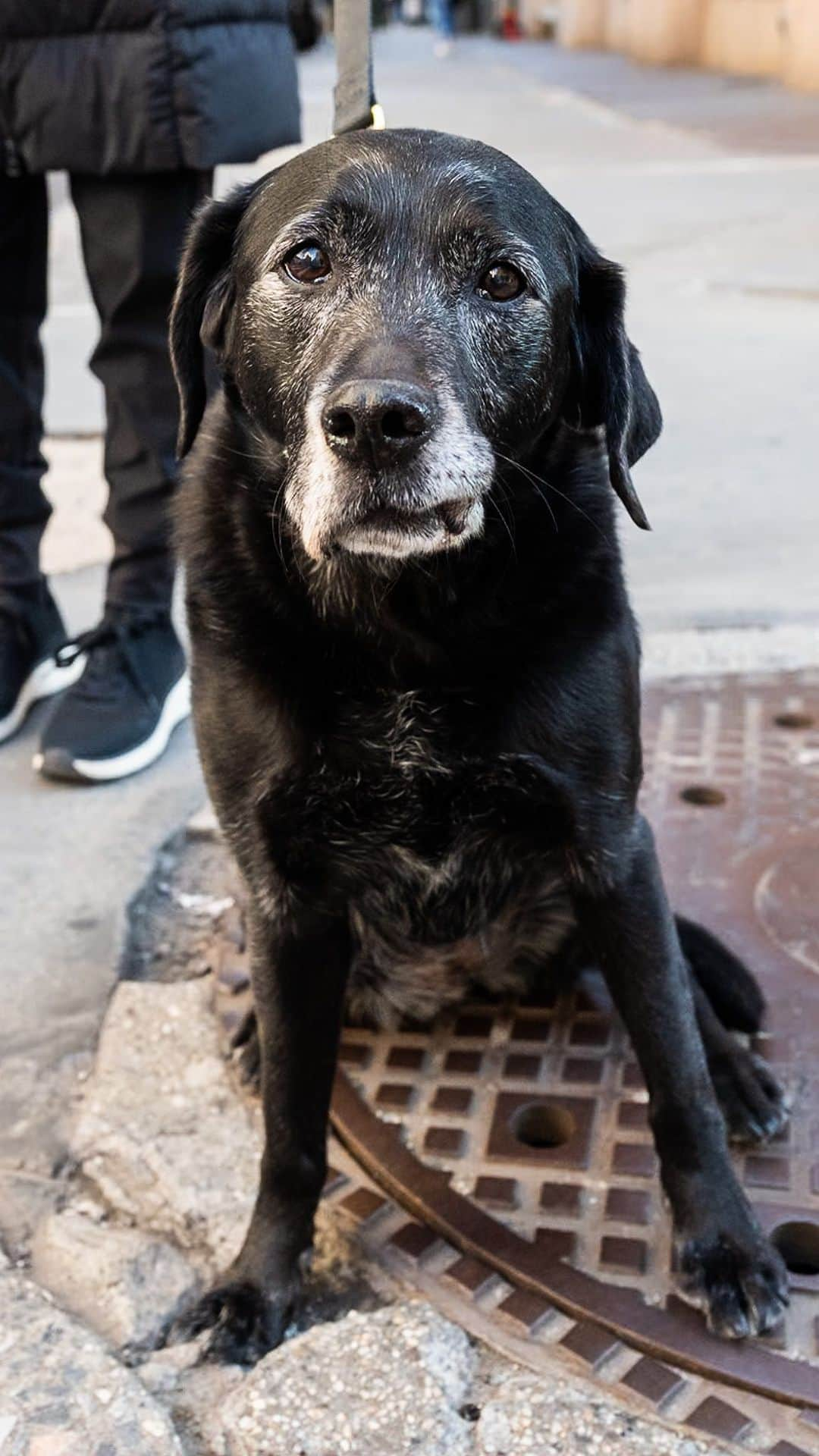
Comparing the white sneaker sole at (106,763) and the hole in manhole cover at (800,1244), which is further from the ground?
the hole in manhole cover at (800,1244)

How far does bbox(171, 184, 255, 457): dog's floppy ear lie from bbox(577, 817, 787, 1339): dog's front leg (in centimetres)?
70

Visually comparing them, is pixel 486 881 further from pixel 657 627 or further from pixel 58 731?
pixel 657 627

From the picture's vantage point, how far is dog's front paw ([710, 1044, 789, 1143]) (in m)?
1.76

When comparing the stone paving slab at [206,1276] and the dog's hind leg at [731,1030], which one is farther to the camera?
the dog's hind leg at [731,1030]

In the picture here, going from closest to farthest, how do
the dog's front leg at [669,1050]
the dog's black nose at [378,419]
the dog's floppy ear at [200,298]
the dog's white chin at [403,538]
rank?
the dog's black nose at [378,419] < the dog's white chin at [403,538] < the dog's front leg at [669,1050] < the dog's floppy ear at [200,298]

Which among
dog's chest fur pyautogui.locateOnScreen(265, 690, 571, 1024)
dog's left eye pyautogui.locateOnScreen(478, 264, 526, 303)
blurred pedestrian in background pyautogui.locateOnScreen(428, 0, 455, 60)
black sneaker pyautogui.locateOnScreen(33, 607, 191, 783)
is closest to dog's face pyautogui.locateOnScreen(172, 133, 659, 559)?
dog's left eye pyautogui.locateOnScreen(478, 264, 526, 303)

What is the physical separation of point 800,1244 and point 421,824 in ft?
1.99

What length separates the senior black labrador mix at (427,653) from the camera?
5.26 ft

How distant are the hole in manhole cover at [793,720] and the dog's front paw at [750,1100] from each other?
85 centimetres

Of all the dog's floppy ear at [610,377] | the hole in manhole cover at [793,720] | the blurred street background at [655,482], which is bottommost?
the blurred street background at [655,482]

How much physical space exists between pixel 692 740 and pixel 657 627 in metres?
0.58

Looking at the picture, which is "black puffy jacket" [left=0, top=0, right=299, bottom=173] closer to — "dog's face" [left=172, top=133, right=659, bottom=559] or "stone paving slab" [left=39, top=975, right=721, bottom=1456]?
"dog's face" [left=172, top=133, right=659, bottom=559]

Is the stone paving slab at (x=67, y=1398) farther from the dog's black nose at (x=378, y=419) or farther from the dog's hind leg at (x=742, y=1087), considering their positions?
the dog's black nose at (x=378, y=419)

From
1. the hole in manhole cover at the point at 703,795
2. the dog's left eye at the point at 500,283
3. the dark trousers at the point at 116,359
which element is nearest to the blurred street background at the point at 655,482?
the dark trousers at the point at 116,359
